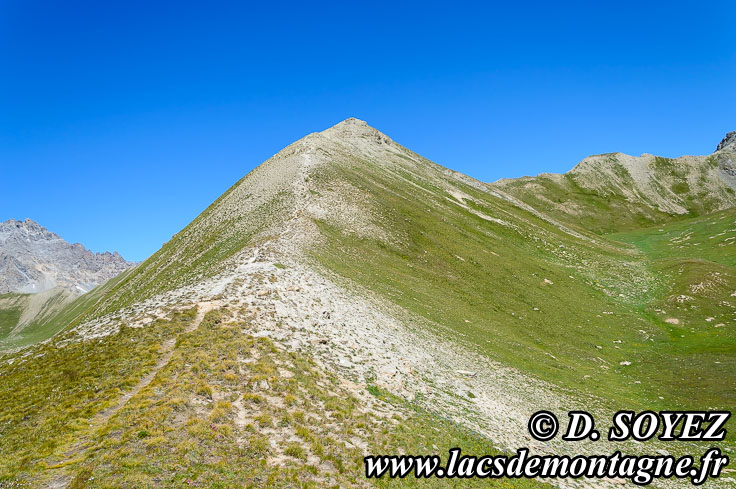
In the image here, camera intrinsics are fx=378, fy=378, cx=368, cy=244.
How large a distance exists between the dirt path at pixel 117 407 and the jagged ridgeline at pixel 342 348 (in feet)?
0.31

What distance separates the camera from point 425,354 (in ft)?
108

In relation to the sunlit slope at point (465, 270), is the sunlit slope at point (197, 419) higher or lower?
lower

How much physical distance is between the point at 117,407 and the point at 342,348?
47.8 ft

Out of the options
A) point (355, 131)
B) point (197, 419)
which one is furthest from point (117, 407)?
point (355, 131)

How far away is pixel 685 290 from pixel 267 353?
73.1 m

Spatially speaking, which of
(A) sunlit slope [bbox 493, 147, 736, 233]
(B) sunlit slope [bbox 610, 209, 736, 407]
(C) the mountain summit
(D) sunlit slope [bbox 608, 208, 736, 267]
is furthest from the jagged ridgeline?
(C) the mountain summit

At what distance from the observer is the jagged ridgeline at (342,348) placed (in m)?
16.5

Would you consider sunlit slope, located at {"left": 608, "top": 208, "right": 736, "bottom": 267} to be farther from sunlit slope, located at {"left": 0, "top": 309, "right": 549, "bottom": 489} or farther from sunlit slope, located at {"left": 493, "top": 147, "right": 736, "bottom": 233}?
sunlit slope, located at {"left": 0, "top": 309, "right": 549, "bottom": 489}

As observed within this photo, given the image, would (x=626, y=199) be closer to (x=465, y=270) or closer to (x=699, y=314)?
(x=699, y=314)

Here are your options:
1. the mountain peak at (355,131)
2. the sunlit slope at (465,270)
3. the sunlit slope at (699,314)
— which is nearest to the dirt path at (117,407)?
the sunlit slope at (465,270)

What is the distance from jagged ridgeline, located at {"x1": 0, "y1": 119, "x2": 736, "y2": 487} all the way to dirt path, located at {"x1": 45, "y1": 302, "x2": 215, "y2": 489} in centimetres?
10

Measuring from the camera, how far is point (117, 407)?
1834 cm

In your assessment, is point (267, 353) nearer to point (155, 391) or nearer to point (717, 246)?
point (155, 391)

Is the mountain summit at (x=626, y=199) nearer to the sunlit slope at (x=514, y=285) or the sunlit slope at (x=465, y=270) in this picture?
the sunlit slope at (x=465, y=270)
